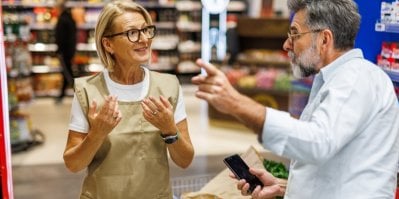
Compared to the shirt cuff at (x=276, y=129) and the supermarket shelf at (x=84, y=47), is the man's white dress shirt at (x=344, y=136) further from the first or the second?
the supermarket shelf at (x=84, y=47)

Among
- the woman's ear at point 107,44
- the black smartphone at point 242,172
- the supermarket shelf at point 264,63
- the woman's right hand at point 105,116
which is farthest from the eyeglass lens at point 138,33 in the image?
the supermarket shelf at point 264,63

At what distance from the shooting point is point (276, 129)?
60.4 inches

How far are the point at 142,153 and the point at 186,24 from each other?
10337mm

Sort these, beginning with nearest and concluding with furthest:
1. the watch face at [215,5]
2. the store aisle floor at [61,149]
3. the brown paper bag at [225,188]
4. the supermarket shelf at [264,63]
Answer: the brown paper bag at [225,188] < the store aisle floor at [61,149] < the supermarket shelf at [264,63] < the watch face at [215,5]

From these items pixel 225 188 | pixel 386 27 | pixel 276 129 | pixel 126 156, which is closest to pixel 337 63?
pixel 276 129

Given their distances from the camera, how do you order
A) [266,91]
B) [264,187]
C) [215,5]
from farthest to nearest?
[215,5] < [266,91] < [264,187]

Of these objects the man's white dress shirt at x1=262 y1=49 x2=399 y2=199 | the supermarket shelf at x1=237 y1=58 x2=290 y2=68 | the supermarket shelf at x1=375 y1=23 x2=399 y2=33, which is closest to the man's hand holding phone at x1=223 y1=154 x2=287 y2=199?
the man's white dress shirt at x1=262 y1=49 x2=399 y2=199

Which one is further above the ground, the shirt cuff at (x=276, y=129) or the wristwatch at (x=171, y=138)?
the shirt cuff at (x=276, y=129)

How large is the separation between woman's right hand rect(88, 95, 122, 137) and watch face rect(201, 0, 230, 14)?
10.1 meters

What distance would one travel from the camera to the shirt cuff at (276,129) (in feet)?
5.03

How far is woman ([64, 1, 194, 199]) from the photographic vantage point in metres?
2.32

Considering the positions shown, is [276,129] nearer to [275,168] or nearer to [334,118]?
[334,118]

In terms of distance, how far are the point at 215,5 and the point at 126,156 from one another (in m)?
10.1

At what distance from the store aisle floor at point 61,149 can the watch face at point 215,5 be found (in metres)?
2.41
